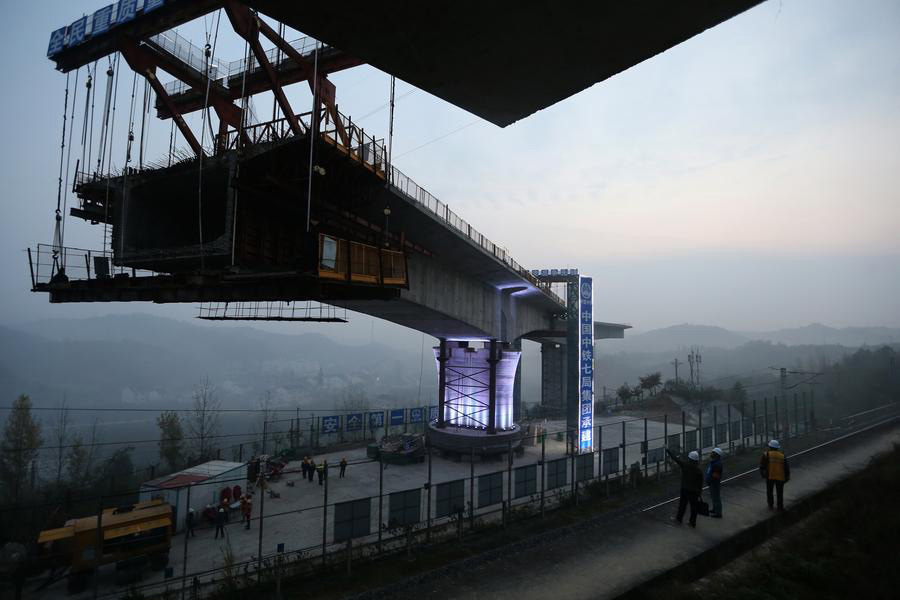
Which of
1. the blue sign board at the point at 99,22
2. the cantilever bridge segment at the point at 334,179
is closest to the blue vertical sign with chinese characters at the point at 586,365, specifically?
the cantilever bridge segment at the point at 334,179

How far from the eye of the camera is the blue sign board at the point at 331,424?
3562 centimetres

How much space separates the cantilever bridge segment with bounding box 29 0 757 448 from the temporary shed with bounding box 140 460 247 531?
333 inches

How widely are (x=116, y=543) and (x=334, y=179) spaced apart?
1486 cm

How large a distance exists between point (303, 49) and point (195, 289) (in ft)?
→ 47.5

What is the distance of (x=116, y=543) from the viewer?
14781 millimetres

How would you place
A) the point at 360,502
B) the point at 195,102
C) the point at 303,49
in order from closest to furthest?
the point at 360,502, the point at 303,49, the point at 195,102

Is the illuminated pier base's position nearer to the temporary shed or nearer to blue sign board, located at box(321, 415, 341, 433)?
blue sign board, located at box(321, 415, 341, 433)

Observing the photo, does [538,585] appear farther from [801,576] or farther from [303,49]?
[303,49]

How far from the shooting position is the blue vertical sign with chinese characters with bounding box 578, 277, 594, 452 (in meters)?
33.1

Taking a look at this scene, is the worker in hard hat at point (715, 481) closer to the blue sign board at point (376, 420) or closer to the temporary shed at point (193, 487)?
the temporary shed at point (193, 487)

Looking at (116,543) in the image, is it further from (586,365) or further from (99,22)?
(586,365)

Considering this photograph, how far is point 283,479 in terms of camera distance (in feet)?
91.0

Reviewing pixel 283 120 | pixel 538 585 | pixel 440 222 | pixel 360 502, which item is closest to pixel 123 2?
pixel 283 120

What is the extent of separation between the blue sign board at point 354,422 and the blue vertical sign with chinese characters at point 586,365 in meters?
18.3
